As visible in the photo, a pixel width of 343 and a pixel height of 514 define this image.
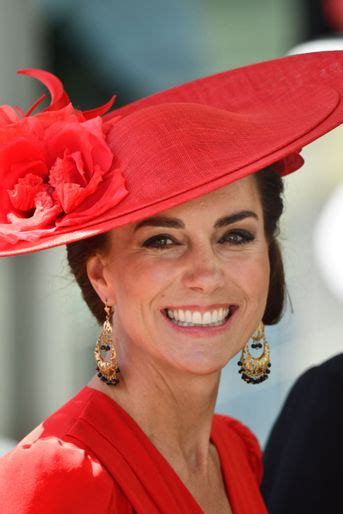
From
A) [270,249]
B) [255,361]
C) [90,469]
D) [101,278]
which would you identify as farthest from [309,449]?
[90,469]

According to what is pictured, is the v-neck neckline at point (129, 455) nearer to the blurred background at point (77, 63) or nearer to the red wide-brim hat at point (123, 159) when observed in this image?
the red wide-brim hat at point (123, 159)

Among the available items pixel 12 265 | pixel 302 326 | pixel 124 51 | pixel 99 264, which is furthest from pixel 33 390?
pixel 99 264

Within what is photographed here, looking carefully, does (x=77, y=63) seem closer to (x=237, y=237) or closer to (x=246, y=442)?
(x=246, y=442)

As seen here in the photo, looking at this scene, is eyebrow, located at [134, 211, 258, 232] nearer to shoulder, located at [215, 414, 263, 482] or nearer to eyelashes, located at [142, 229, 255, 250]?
eyelashes, located at [142, 229, 255, 250]

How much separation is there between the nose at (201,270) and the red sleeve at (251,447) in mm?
Result: 758

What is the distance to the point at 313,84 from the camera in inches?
89.0

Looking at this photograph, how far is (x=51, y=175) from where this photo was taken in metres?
1.99

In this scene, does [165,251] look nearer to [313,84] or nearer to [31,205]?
[31,205]

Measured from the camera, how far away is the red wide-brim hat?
1.90 metres

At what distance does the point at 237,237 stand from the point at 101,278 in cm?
31

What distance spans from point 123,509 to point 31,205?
62cm

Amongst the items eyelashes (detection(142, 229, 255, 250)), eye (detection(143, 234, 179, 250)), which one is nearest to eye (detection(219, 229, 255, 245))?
eyelashes (detection(142, 229, 255, 250))

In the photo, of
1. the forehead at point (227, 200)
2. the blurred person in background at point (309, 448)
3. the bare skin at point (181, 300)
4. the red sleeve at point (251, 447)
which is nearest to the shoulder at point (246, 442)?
the red sleeve at point (251, 447)

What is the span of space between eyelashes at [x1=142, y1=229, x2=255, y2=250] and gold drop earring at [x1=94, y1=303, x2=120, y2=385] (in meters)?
0.20
